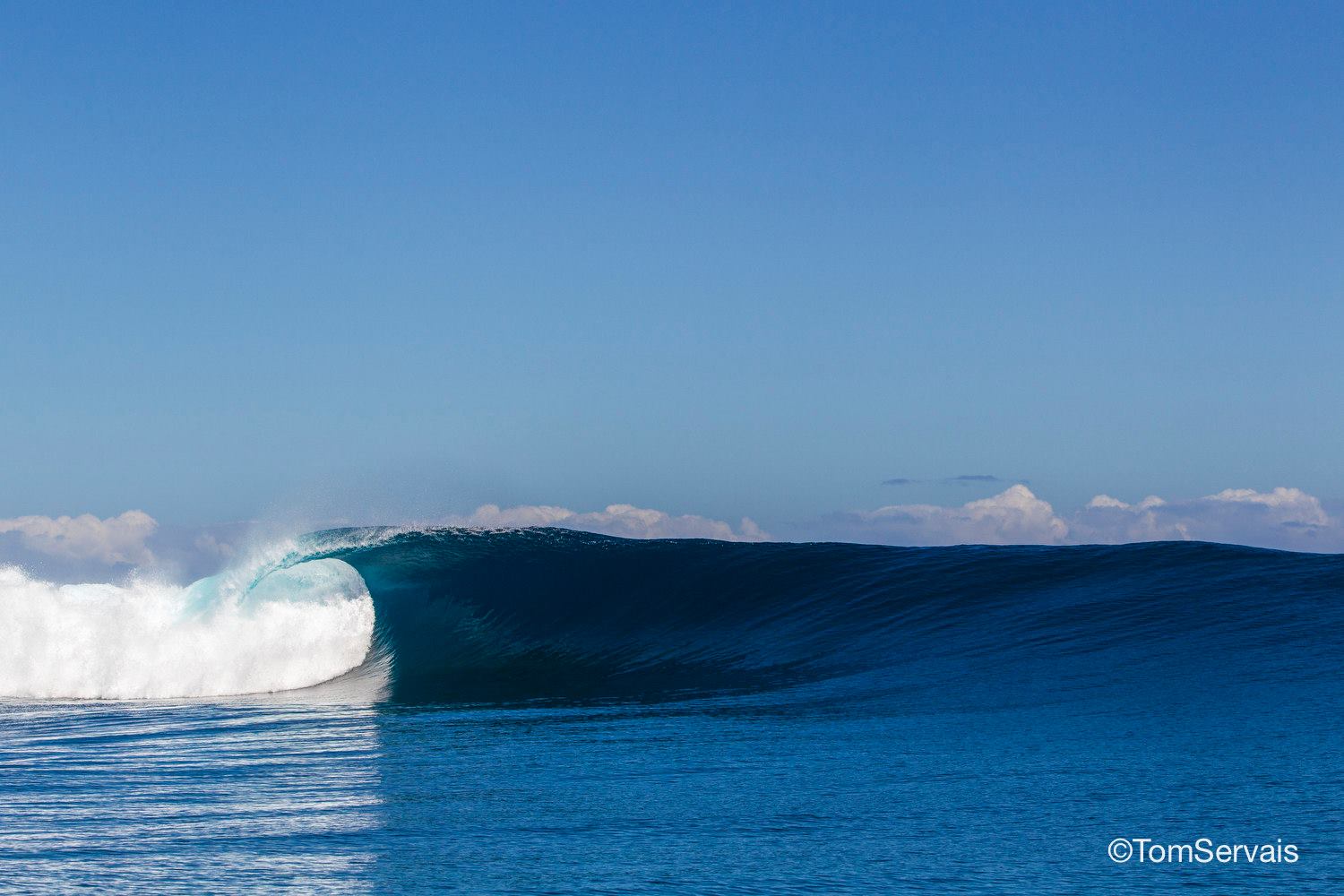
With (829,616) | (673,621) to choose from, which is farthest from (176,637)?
(829,616)

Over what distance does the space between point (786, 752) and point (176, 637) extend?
9578 millimetres

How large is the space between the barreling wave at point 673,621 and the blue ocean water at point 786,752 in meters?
0.07

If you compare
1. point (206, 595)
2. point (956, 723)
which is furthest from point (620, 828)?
point (206, 595)

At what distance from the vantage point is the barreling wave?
9.90 meters

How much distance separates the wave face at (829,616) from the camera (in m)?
9.39

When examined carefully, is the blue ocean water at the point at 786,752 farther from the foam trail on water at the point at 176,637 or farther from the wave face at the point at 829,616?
the foam trail on water at the point at 176,637

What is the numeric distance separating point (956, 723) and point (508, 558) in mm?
10956

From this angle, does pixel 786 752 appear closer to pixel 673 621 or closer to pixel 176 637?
pixel 673 621

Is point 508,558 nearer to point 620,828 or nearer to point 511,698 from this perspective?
point 511,698

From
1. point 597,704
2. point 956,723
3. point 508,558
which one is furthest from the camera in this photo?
point 508,558

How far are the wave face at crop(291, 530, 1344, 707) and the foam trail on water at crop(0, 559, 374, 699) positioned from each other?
0.89 meters

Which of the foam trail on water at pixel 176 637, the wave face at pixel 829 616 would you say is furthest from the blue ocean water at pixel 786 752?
the foam trail on water at pixel 176 637

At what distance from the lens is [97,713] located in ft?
35.0

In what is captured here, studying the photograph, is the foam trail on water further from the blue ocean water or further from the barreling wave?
the blue ocean water
